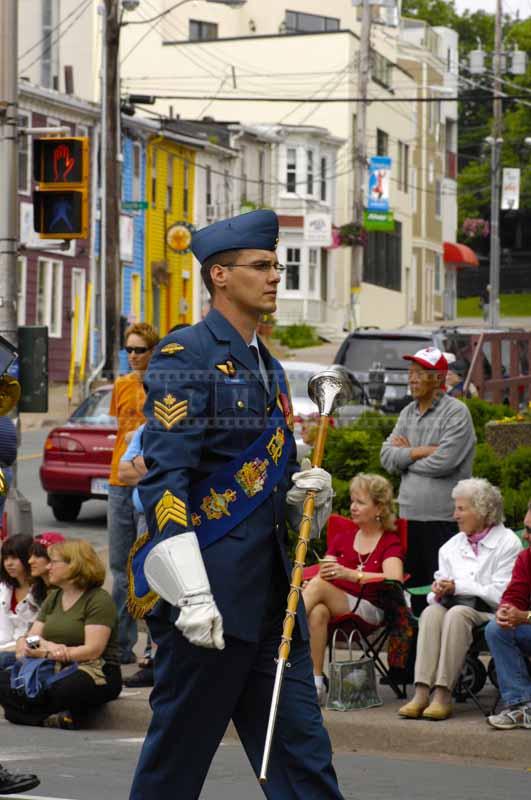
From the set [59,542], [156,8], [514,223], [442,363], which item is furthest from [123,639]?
[514,223]

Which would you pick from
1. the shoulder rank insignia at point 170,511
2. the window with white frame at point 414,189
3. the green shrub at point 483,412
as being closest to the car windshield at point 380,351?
the green shrub at point 483,412

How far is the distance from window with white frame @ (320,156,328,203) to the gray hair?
2046 inches

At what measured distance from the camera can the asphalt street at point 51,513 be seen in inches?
726

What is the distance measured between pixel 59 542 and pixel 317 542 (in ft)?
9.41

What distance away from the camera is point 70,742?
364 inches

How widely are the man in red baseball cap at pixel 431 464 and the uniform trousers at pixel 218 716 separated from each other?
5425mm

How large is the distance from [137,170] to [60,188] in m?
36.1

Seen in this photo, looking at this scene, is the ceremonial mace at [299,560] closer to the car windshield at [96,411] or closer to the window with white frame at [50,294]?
the car windshield at [96,411]

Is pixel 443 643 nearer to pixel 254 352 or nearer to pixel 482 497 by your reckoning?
pixel 482 497

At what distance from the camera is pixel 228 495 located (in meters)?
5.38

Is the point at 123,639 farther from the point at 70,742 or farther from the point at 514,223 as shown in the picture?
the point at 514,223

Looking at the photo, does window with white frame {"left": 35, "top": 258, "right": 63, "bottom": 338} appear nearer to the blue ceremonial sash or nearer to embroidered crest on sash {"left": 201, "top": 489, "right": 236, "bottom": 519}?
the blue ceremonial sash

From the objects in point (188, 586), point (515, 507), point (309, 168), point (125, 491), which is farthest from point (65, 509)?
point (309, 168)

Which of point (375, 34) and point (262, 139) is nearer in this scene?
point (262, 139)
